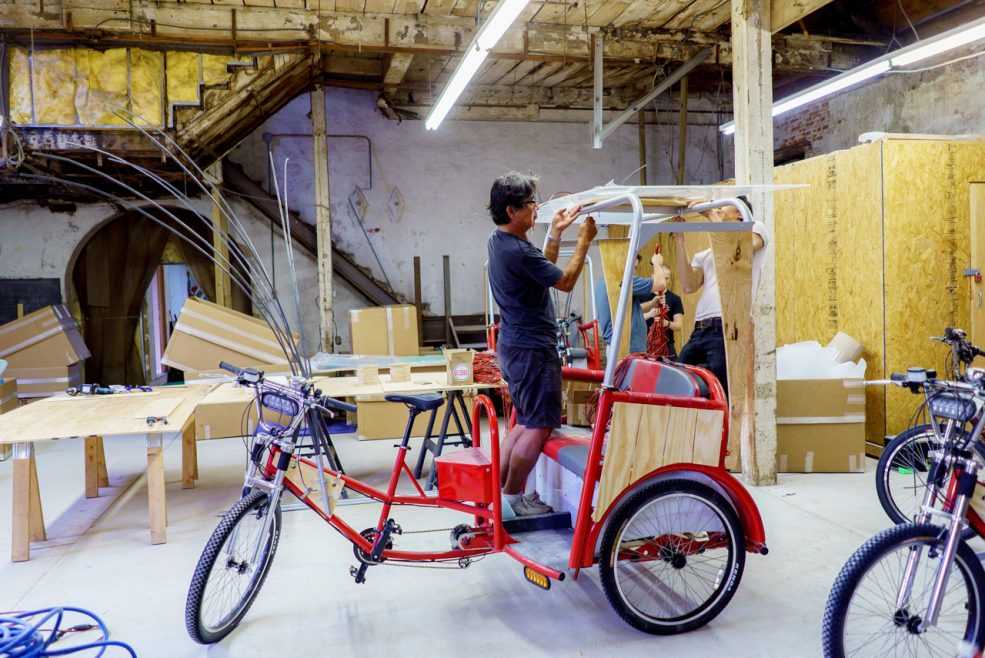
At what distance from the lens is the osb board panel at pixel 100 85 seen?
6.34 m

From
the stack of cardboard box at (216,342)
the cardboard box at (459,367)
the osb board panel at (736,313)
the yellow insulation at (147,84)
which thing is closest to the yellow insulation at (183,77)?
the yellow insulation at (147,84)

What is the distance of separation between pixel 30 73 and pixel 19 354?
115 inches

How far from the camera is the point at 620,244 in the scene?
567 centimetres

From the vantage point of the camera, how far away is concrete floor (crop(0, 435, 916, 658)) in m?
2.80

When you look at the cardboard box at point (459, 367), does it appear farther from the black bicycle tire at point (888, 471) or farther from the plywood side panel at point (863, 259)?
the plywood side panel at point (863, 259)

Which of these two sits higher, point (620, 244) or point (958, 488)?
point (620, 244)

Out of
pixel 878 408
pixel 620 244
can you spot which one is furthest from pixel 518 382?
pixel 878 408

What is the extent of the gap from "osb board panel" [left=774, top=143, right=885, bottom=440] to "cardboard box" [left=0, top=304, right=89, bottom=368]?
7303 mm

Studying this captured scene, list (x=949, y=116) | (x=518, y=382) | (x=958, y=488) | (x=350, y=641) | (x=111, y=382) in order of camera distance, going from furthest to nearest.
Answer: (x=111, y=382) → (x=949, y=116) → (x=518, y=382) → (x=350, y=641) → (x=958, y=488)

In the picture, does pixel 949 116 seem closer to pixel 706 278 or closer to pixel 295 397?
pixel 706 278

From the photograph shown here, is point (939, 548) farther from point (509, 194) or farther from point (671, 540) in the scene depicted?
point (509, 194)

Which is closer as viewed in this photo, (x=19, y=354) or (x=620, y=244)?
(x=620, y=244)

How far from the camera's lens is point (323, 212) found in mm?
8086

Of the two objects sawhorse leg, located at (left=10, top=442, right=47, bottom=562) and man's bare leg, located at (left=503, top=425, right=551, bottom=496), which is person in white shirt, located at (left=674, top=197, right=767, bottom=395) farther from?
sawhorse leg, located at (left=10, top=442, right=47, bottom=562)
